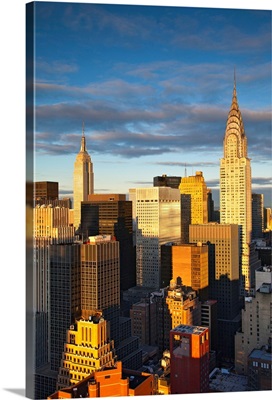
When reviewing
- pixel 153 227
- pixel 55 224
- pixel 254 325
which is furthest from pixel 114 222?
pixel 254 325

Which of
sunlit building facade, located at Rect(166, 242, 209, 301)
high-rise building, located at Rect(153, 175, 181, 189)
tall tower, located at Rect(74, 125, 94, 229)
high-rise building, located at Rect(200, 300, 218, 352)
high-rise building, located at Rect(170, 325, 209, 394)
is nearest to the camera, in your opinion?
high-rise building, located at Rect(170, 325, 209, 394)

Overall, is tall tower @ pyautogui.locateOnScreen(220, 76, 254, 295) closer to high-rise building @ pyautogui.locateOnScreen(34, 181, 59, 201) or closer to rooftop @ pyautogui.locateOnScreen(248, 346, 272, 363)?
rooftop @ pyautogui.locateOnScreen(248, 346, 272, 363)

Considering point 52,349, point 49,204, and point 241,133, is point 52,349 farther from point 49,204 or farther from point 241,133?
point 241,133

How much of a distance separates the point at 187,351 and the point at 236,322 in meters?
→ 2.03

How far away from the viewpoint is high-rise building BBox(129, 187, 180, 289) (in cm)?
768

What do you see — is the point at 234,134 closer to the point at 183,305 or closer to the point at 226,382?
the point at 183,305

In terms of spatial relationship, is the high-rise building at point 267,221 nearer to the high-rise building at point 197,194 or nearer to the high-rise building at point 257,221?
the high-rise building at point 257,221

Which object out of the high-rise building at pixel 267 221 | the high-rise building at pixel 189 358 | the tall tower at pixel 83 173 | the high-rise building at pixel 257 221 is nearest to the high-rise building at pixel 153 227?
the high-rise building at pixel 257 221

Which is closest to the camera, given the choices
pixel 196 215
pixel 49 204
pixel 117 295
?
pixel 49 204

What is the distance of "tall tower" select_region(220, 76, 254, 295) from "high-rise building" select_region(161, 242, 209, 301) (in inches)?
25.5

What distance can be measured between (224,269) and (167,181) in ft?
7.49

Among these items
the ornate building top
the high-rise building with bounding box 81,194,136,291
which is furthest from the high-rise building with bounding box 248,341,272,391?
the ornate building top
